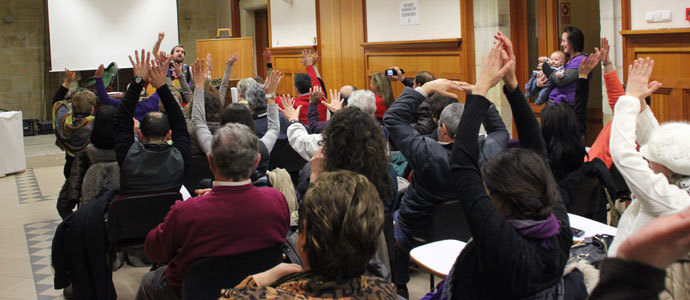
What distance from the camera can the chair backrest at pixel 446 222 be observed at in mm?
3336

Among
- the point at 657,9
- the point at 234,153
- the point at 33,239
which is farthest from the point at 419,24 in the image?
the point at 234,153

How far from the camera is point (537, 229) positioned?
6.14 feet

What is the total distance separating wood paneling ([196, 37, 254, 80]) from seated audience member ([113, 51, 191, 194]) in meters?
7.07

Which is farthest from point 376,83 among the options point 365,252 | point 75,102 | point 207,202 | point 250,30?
point 250,30

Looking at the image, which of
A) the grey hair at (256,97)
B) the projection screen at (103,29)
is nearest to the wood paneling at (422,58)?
the grey hair at (256,97)

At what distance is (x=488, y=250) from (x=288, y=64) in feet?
33.9

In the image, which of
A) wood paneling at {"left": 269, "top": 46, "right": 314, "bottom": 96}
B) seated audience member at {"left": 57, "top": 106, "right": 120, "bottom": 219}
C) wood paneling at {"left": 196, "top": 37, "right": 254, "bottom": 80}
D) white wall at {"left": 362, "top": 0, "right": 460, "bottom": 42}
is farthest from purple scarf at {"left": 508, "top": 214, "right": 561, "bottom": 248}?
wood paneling at {"left": 269, "top": 46, "right": 314, "bottom": 96}

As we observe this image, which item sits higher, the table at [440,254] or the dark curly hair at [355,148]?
the dark curly hair at [355,148]

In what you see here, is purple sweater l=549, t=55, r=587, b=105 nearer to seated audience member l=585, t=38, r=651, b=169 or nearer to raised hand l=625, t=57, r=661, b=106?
seated audience member l=585, t=38, r=651, b=169

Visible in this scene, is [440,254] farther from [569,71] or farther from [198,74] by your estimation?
[569,71]

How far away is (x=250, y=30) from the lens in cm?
1379

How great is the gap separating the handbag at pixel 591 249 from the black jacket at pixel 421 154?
0.78 metres

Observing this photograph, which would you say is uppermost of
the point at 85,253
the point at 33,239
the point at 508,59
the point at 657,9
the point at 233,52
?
the point at 233,52

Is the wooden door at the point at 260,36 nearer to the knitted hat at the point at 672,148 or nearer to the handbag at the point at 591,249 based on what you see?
the handbag at the point at 591,249
